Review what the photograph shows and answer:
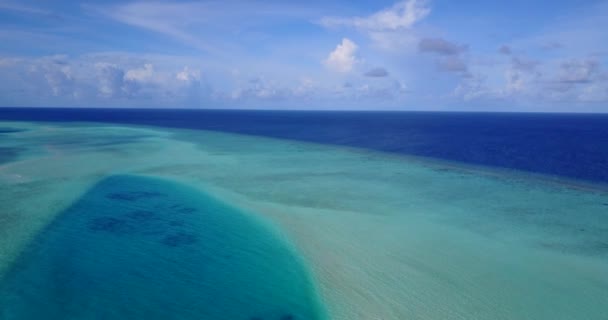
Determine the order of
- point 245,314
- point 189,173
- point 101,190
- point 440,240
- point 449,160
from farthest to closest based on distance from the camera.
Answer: point 449,160
point 189,173
point 101,190
point 440,240
point 245,314

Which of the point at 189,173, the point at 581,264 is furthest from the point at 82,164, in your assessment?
the point at 581,264

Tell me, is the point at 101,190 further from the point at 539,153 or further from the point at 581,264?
the point at 539,153

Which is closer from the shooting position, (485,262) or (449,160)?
(485,262)

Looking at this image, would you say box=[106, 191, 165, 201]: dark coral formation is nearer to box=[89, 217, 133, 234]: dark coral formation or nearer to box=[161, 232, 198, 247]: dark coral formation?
box=[89, 217, 133, 234]: dark coral formation

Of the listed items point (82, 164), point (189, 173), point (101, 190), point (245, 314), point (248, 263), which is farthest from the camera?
point (82, 164)

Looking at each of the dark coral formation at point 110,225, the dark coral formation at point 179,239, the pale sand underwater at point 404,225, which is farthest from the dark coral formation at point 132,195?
the dark coral formation at point 179,239
